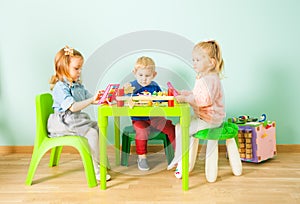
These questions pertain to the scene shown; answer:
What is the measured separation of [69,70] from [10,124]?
30.1 inches

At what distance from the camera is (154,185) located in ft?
5.90

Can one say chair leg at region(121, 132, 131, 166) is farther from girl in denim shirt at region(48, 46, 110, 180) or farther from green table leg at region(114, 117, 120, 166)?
girl in denim shirt at region(48, 46, 110, 180)

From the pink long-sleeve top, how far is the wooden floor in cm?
31

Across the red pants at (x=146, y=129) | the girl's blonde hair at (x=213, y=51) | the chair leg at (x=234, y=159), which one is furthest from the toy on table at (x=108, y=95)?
the chair leg at (x=234, y=159)

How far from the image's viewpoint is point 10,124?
2.47m

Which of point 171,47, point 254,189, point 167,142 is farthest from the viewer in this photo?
point 171,47

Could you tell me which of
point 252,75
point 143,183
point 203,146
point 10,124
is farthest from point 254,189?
point 10,124

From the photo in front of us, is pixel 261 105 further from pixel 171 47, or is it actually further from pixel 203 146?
pixel 171 47

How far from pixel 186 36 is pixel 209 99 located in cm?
→ 61

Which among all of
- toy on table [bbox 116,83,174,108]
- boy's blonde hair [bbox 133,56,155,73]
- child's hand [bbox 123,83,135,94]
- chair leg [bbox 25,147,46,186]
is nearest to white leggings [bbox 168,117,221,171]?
toy on table [bbox 116,83,174,108]

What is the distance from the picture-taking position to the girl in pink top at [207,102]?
1876 mm

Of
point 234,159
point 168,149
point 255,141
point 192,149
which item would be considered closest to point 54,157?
point 168,149

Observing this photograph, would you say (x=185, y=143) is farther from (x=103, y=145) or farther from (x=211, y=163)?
(x=103, y=145)

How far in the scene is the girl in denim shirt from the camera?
1.89m
